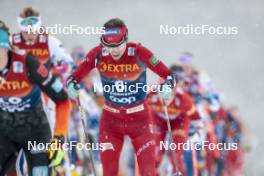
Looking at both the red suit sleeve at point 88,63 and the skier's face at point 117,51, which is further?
the red suit sleeve at point 88,63

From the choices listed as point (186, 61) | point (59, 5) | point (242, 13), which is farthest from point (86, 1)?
point (186, 61)

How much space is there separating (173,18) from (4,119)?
21689 mm

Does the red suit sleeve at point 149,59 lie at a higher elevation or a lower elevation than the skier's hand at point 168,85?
higher

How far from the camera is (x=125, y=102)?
9.71m

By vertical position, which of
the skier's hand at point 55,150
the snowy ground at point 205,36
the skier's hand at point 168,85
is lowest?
the skier's hand at point 55,150

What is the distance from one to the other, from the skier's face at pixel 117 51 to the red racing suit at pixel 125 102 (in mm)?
58

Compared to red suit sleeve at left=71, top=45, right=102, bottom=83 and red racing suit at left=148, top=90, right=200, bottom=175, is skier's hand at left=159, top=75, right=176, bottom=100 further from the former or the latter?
red racing suit at left=148, top=90, right=200, bottom=175

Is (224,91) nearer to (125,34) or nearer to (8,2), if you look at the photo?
(8,2)

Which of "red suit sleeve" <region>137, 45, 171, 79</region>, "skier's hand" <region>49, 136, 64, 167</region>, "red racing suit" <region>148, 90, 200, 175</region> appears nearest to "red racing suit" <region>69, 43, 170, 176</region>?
"red suit sleeve" <region>137, 45, 171, 79</region>

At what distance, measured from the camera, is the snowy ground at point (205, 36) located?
2745 cm

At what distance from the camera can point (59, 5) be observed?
27.4 m

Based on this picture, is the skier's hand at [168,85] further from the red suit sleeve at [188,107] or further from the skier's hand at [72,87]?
the red suit sleeve at [188,107]

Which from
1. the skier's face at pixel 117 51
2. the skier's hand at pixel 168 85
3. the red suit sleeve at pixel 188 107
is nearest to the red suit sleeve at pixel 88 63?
the skier's face at pixel 117 51

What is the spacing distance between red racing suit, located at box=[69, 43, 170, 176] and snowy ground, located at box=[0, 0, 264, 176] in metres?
16.1
